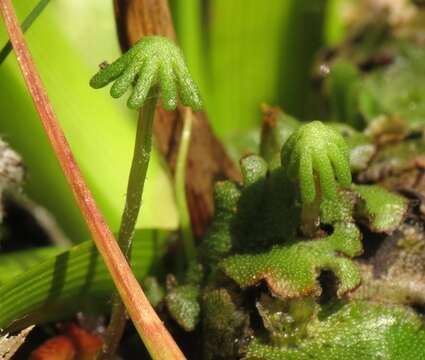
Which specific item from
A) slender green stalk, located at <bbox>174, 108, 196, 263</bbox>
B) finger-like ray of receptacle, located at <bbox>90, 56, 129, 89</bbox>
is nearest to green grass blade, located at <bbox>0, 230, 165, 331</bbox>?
slender green stalk, located at <bbox>174, 108, 196, 263</bbox>

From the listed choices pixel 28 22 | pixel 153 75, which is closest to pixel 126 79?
pixel 153 75

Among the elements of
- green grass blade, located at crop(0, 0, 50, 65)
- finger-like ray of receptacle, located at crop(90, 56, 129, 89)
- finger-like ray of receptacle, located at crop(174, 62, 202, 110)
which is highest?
green grass blade, located at crop(0, 0, 50, 65)

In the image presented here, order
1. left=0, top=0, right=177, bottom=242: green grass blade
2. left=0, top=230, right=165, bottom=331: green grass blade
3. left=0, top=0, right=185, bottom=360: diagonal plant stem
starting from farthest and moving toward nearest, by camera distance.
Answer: left=0, top=0, right=177, bottom=242: green grass blade < left=0, top=230, right=165, bottom=331: green grass blade < left=0, top=0, right=185, bottom=360: diagonal plant stem

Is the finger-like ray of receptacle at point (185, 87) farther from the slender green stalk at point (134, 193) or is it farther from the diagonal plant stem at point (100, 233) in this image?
the diagonal plant stem at point (100, 233)

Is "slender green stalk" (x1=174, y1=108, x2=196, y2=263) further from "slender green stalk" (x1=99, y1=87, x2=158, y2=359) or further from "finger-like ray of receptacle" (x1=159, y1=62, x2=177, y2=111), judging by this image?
"finger-like ray of receptacle" (x1=159, y1=62, x2=177, y2=111)

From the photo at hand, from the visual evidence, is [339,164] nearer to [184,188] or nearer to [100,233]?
[100,233]

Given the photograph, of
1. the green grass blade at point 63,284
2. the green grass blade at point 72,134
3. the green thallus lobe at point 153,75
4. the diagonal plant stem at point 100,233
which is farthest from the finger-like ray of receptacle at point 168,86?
the green grass blade at point 72,134

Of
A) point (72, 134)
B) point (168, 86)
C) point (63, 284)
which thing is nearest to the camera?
point (168, 86)
